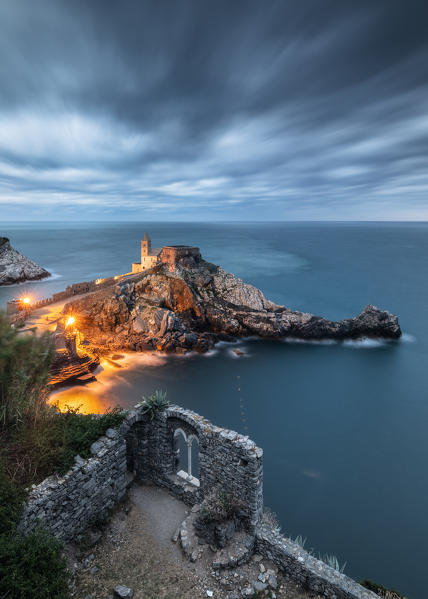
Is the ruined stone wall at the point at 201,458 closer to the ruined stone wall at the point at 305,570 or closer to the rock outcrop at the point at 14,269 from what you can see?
the ruined stone wall at the point at 305,570

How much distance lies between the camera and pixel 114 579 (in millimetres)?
8016

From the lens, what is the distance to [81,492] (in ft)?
28.5

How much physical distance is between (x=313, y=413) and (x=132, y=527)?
18.3 m

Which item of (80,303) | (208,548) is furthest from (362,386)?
(80,303)

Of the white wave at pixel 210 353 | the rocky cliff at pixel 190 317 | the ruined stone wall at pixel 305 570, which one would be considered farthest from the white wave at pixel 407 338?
the ruined stone wall at pixel 305 570

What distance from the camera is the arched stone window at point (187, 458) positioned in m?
11.4

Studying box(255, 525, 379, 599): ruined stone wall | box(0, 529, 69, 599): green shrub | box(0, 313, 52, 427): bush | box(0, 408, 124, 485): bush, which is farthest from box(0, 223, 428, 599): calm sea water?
box(0, 313, 52, 427): bush

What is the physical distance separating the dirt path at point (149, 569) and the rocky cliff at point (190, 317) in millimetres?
24105

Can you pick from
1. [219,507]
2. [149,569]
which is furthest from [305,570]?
[149,569]

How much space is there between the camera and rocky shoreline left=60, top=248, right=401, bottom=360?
34.2 metres

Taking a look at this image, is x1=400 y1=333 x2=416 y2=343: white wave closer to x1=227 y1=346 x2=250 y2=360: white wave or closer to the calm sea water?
the calm sea water

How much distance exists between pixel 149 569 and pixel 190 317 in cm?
2941

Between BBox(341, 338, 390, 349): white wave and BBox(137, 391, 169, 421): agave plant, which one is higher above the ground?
BBox(137, 391, 169, 421): agave plant

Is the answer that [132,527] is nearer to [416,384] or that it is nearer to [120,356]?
[120,356]
